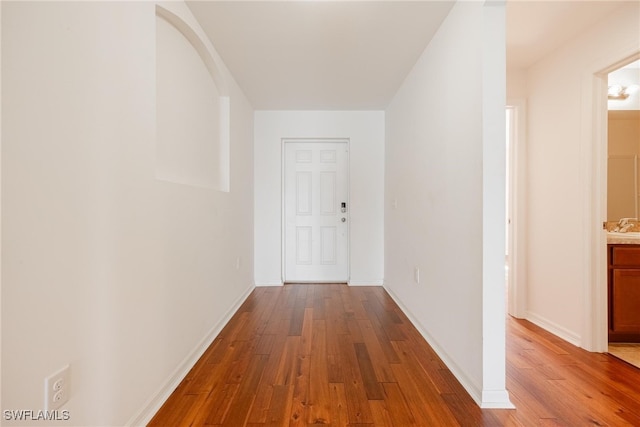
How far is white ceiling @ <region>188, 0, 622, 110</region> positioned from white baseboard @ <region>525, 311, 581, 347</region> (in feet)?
7.86

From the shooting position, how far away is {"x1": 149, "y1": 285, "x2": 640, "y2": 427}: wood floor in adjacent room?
146 centimetres

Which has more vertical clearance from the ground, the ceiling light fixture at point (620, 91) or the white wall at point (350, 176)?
the ceiling light fixture at point (620, 91)

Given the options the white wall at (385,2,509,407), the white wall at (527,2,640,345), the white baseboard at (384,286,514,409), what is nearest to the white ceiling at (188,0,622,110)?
the white wall at (527,2,640,345)

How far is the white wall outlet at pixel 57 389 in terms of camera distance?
36.7 inches

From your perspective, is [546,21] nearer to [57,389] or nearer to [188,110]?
[188,110]

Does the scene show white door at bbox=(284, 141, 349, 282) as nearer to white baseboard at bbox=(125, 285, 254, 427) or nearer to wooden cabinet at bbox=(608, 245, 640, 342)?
white baseboard at bbox=(125, 285, 254, 427)

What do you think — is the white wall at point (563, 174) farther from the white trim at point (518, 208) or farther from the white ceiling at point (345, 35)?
the white ceiling at point (345, 35)

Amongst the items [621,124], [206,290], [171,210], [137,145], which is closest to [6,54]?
[137,145]

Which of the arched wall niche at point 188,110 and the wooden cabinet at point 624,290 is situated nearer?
the arched wall niche at point 188,110

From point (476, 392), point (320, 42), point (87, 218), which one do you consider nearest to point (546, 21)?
point (320, 42)

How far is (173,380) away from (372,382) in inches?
46.3

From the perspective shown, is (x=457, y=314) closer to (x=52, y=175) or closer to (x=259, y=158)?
(x=52, y=175)

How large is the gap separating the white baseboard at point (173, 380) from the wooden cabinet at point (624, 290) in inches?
122

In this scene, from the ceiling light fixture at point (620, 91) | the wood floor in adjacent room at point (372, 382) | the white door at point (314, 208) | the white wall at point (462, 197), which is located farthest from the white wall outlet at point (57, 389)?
the ceiling light fixture at point (620, 91)
